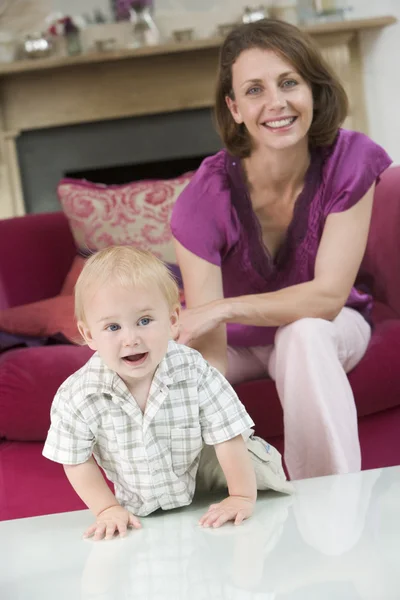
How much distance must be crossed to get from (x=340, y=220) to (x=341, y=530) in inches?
30.8

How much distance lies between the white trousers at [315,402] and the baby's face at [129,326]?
432 mm

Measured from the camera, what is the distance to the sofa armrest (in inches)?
90.1

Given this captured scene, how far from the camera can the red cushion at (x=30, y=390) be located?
1705 millimetres

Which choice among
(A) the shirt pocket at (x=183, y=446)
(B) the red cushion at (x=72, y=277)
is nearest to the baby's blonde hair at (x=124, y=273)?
(A) the shirt pocket at (x=183, y=446)

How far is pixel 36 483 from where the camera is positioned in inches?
67.9

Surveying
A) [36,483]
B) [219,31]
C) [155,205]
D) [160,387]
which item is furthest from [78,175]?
[160,387]

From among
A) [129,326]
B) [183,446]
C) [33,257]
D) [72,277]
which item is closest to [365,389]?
[183,446]

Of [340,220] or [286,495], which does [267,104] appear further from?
[286,495]

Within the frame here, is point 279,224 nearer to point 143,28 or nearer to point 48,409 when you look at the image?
point 48,409

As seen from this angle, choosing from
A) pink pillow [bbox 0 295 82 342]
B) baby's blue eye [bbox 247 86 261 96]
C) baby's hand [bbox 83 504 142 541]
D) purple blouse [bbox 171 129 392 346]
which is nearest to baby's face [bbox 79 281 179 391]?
baby's hand [bbox 83 504 142 541]

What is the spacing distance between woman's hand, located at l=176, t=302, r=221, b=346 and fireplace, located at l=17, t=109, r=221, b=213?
2599mm

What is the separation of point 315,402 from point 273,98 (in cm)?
57

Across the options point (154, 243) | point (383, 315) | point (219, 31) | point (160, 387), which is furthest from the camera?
point (219, 31)

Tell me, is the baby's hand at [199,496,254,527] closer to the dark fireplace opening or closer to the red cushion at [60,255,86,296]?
the red cushion at [60,255,86,296]
